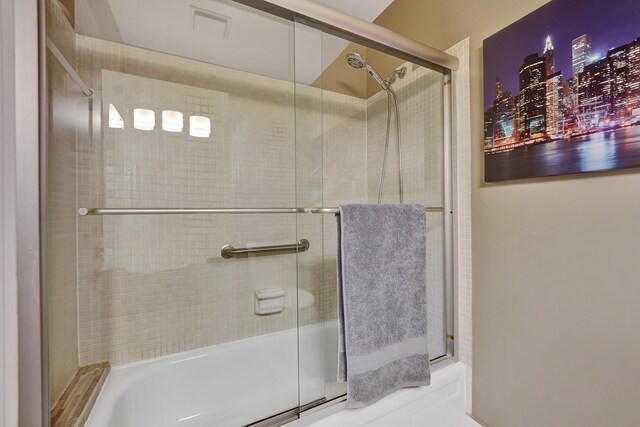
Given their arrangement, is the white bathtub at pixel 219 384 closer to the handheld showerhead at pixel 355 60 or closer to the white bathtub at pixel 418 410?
the white bathtub at pixel 418 410

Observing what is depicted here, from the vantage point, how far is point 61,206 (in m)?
0.85

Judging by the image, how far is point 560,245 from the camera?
2.91 ft

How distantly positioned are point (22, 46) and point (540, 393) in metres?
1.80

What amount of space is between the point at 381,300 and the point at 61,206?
1.10 metres

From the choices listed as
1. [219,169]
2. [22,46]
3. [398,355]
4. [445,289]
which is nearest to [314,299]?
[398,355]

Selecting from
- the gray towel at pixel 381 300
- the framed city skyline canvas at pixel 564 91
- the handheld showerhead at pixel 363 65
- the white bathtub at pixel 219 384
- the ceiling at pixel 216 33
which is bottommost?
the white bathtub at pixel 219 384

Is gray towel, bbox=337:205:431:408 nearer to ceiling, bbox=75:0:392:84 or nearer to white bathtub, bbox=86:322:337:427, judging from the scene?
white bathtub, bbox=86:322:337:427

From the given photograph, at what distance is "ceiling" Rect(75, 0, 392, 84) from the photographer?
1.10 m

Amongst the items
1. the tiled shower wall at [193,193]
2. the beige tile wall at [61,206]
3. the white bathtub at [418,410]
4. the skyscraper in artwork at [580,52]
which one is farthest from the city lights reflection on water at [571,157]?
the beige tile wall at [61,206]

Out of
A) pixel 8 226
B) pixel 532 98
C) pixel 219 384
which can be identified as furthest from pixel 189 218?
pixel 532 98

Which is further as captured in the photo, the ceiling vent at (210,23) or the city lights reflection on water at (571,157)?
the ceiling vent at (210,23)

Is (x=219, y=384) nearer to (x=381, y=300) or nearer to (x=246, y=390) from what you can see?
(x=246, y=390)

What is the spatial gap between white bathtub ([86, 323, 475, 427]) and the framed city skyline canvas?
3.04 ft

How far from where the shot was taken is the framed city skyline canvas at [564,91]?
0.72 metres
